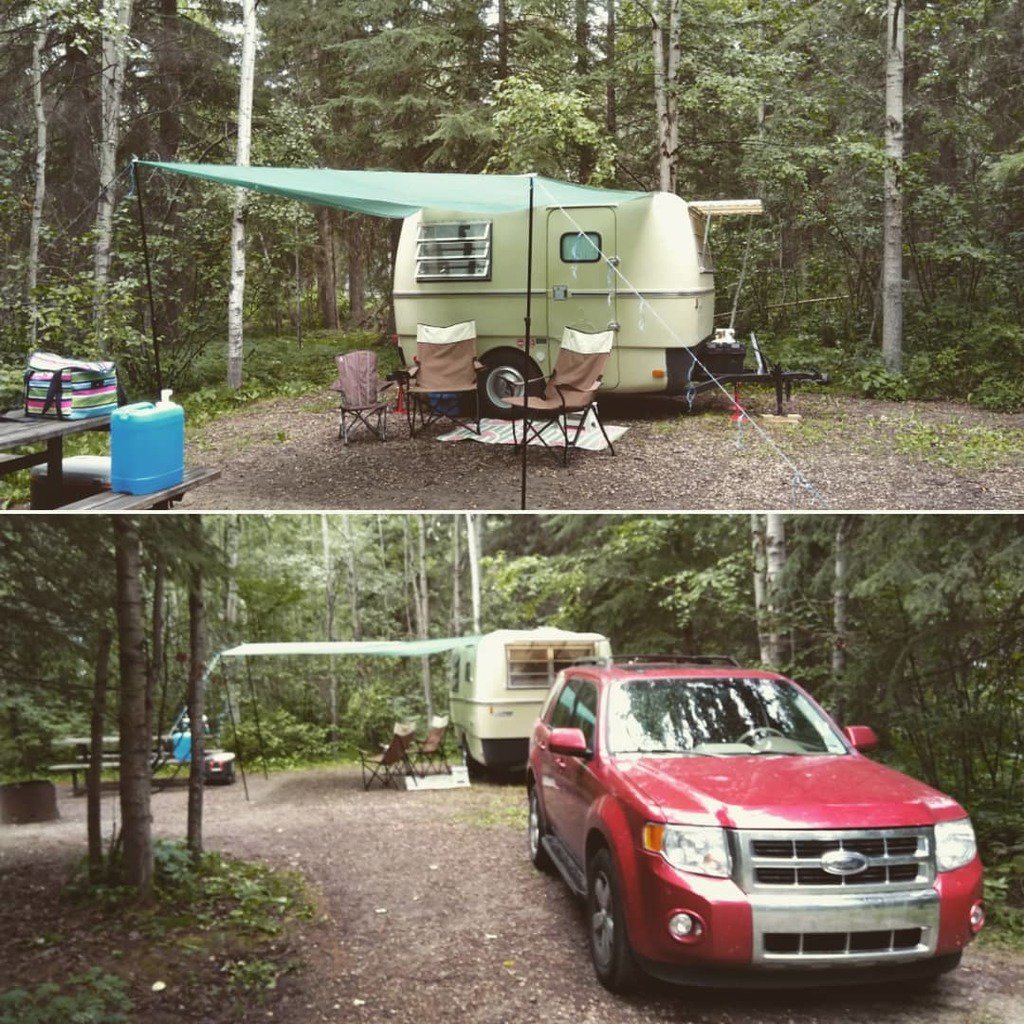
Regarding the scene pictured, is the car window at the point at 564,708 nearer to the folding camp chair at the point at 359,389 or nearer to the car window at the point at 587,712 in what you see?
the car window at the point at 587,712

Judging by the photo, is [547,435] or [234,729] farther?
[547,435]

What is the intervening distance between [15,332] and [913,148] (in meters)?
12.0

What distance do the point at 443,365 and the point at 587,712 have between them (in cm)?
552

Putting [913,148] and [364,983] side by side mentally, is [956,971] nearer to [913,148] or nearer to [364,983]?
[364,983]

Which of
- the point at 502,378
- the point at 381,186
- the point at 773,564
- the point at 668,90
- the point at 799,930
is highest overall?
the point at 668,90

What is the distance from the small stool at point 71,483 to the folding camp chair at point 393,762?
4.59 m

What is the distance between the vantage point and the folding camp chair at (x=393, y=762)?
10445mm

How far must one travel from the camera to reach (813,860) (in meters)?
3.48

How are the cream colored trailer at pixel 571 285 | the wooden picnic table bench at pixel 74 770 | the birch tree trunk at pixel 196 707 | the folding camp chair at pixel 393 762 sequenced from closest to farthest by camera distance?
1. the wooden picnic table bench at pixel 74 770
2. the birch tree trunk at pixel 196 707
3. the cream colored trailer at pixel 571 285
4. the folding camp chair at pixel 393 762

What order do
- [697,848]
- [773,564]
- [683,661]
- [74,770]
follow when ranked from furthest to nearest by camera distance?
1. [773,564]
2. [74,770]
3. [683,661]
4. [697,848]

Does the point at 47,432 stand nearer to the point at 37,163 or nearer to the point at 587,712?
the point at 587,712

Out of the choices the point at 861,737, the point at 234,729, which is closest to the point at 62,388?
the point at 234,729

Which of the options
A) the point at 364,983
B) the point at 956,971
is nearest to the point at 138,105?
the point at 364,983

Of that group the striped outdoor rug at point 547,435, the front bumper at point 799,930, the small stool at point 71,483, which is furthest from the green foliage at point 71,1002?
the striped outdoor rug at point 547,435
